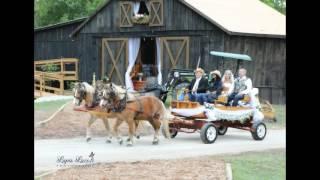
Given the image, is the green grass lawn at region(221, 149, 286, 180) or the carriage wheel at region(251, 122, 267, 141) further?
the carriage wheel at region(251, 122, 267, 141)

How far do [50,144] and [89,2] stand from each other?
30.9 meters

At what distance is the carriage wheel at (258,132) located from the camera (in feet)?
49.0

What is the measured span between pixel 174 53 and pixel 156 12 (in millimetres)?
1941

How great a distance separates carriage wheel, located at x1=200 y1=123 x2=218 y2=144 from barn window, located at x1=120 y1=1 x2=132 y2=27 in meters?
13.8

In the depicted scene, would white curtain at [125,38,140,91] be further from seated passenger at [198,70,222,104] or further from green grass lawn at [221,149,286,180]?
green grass lawn at [221,149,286,180]

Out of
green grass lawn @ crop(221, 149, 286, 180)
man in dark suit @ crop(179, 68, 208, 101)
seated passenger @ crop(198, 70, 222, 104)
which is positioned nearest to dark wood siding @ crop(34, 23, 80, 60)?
man in dark suit @ crop(179, 68, 208, 101)

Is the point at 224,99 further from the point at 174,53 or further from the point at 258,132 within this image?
the point at 174,53

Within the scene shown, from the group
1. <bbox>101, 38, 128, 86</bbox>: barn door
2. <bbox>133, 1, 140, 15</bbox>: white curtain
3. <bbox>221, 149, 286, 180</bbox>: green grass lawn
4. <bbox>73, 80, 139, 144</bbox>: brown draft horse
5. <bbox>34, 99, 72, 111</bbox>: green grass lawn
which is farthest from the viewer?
<bbox>101, 38, 128, 86</bbox>: barn door

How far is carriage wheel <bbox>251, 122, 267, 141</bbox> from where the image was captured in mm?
14943

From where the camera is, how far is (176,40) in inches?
1019

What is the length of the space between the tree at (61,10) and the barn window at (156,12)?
1634cm

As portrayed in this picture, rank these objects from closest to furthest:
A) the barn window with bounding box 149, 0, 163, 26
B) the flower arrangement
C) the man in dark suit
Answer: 1. the man in dark suit
2. the barn window with bounding box 149, 0, 163, 26
3. the flower arrangement
